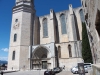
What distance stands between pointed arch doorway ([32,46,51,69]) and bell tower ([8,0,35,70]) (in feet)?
4.62

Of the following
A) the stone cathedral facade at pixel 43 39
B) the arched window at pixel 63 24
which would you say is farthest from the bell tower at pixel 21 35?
the arched window at pixel 63 24

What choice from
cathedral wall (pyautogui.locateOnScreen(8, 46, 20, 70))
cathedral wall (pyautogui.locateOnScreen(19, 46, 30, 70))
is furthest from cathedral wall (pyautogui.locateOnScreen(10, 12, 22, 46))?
cathedral wall (pyautogui.locateOnScreen(19, 46, 30, 70))

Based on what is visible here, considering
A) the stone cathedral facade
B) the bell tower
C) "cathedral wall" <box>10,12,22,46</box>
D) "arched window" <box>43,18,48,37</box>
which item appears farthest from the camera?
"arched window" <box>43,18,48,37</box>

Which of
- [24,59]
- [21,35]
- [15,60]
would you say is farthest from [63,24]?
[15,60]

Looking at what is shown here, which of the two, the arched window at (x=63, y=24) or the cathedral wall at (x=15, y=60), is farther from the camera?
the arched window at (x=63, y=24)

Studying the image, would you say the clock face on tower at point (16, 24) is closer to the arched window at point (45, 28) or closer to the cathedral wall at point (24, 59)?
the cathedral wall at point (24, 59)

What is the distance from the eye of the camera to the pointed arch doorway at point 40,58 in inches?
836

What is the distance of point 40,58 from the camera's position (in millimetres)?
22125

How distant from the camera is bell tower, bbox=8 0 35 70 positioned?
21.1 m

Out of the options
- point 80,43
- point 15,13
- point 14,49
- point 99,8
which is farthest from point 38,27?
point 99,8

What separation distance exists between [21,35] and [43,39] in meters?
5.34

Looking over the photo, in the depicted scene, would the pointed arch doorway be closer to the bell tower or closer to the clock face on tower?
the bell tower

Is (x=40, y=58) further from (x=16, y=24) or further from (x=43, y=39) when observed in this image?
(x=16, y=24)

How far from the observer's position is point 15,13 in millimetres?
24453
